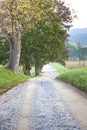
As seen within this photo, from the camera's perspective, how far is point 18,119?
12039mm

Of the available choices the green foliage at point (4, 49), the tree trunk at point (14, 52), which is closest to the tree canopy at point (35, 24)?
the tree trunk at point (14, 52)

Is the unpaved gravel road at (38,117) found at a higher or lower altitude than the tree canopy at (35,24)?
lower

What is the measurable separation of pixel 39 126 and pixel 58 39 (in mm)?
45543

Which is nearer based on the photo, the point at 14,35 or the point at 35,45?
the point at 14,35

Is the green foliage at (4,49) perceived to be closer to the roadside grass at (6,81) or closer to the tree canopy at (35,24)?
the tree canopy at (35,24)

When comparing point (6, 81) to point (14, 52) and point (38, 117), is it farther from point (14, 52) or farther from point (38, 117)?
point (38, 117)

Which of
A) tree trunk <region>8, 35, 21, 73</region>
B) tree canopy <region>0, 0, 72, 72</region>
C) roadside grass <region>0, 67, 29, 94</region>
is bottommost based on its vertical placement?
roadside grass <region>0, 67, 29, 94</region>

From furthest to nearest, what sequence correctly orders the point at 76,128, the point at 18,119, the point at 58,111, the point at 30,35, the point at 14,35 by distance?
the point at 30,35 < the point at 14,35 < the point at 58,111 < the point at 18,119 < the point at 76,128

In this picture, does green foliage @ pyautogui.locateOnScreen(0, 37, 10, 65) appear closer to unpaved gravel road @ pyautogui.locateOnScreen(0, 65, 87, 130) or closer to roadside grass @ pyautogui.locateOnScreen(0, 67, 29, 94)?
roadside grass @ pyautogui.locateOnScreen(0, 67, 29, 94)

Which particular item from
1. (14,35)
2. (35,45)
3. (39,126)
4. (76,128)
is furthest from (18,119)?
(35,45)

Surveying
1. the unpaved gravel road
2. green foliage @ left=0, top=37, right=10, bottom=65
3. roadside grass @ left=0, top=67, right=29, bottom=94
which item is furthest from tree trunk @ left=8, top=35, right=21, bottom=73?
the unpaved gravel road

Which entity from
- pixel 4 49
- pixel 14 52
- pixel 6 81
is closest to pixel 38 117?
pixel 6 81

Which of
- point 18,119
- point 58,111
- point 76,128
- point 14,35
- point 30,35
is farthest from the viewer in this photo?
point 30,35

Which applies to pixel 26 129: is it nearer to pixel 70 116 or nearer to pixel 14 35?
pixel 70 116
